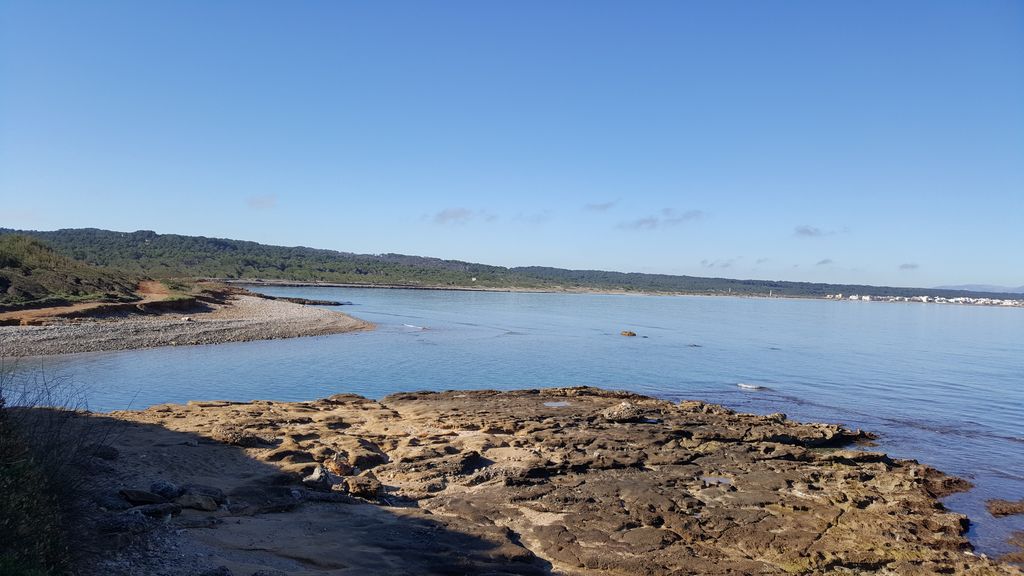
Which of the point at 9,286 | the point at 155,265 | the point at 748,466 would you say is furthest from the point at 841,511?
the point at 155,265

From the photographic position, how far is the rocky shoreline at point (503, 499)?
8672mm

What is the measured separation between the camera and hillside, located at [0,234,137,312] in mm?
35969

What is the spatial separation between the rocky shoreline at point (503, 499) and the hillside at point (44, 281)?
2508cm

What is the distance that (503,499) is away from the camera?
39.6ft

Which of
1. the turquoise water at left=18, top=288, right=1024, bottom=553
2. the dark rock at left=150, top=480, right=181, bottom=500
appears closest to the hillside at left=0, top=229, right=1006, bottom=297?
the turquoise water at left=18, top=288, right=1024, bottom=553

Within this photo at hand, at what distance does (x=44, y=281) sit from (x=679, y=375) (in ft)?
128

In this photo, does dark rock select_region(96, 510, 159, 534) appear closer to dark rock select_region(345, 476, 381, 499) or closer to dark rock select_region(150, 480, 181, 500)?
dark rock select_region(150, 480, 181, 500)

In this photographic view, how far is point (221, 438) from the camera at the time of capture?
554 inches

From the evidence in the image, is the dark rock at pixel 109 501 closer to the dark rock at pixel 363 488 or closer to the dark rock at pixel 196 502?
the dark rock at pixel 196 502

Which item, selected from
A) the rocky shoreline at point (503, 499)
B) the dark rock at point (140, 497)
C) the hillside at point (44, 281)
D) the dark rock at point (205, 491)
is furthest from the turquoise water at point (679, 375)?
the dark rock at point (140, 497)

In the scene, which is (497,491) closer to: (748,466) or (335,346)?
(748,466)

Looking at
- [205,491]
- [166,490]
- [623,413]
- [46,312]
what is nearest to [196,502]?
[166,490]

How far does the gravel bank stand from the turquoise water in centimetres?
168

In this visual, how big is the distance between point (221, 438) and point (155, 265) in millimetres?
104236
